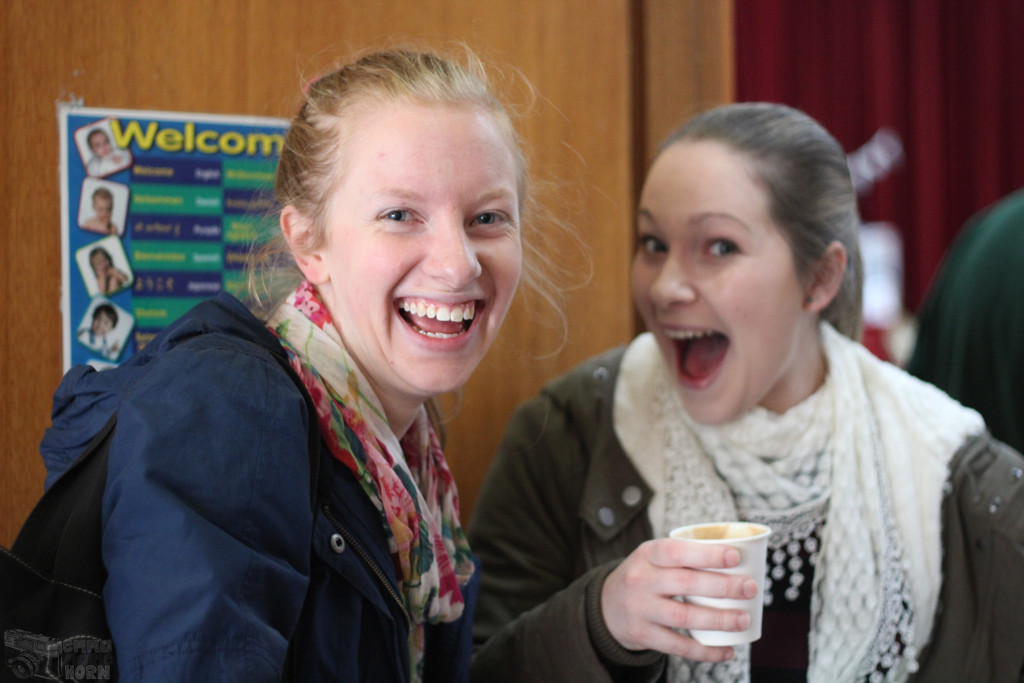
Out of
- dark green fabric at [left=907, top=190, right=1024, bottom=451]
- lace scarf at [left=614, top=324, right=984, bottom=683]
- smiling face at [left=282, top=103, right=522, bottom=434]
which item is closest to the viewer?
smiling face at [left=282, top=103, right=522, bottom=434]

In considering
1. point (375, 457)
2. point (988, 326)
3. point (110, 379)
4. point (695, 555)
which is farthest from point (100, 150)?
point (988, 326)

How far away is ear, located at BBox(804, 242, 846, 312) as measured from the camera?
1633 millimetres

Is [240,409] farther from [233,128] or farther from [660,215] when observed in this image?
[660,215]

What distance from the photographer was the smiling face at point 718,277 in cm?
153

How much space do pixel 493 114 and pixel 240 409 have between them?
500 millimetres

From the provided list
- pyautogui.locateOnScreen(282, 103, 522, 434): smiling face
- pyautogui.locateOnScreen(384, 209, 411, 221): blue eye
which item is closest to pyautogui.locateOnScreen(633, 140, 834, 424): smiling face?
pyautogui.locateOnScreen(282, 103, 522, 434): smiling face

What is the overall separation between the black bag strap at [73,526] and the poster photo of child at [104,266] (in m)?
0.52

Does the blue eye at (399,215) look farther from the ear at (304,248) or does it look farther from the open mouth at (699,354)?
the open mouth at (699,354)

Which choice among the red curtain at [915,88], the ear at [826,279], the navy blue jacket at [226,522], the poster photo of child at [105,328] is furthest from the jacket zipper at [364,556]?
the red curtain at [915,88]

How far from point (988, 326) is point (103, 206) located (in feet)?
6.76

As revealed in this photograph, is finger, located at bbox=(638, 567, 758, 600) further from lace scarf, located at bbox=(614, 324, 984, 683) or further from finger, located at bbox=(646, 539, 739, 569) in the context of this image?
lace scarf, located at bbox=(614, 324, 984, 683)

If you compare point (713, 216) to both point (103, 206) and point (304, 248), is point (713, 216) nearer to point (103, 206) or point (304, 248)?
point (304, 248)

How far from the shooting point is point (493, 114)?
45.7 inches

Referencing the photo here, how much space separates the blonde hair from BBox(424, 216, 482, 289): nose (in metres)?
0.15
